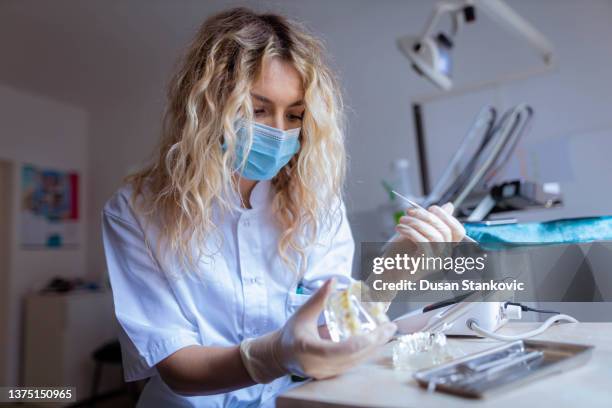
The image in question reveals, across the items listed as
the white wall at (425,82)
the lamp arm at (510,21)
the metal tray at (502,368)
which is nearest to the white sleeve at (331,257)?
the metal tray at (502,368)

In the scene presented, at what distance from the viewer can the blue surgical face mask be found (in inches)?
34.3

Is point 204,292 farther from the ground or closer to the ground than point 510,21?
closer to the ground

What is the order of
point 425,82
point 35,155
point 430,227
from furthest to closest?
point 35,155 → point 425,82 → point 430,227

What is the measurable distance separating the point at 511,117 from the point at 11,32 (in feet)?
8.79

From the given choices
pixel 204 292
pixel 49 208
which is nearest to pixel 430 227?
pixel 204 292

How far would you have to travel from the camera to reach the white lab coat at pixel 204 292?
782 millimetres

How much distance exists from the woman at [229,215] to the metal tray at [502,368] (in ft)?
0.77

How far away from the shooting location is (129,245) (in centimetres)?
85

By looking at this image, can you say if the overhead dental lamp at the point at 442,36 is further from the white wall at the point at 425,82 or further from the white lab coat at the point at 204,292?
the white lab coat at the point at 204,292

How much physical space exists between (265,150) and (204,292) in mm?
298

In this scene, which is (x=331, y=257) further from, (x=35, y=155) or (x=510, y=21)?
(x=35, y=155)

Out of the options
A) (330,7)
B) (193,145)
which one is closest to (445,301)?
(193,145)

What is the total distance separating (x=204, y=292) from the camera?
86 cm

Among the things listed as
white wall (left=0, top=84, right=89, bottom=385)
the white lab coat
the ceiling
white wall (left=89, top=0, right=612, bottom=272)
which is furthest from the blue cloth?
white wall (left=0, top=84, right=89, bottom=385)
